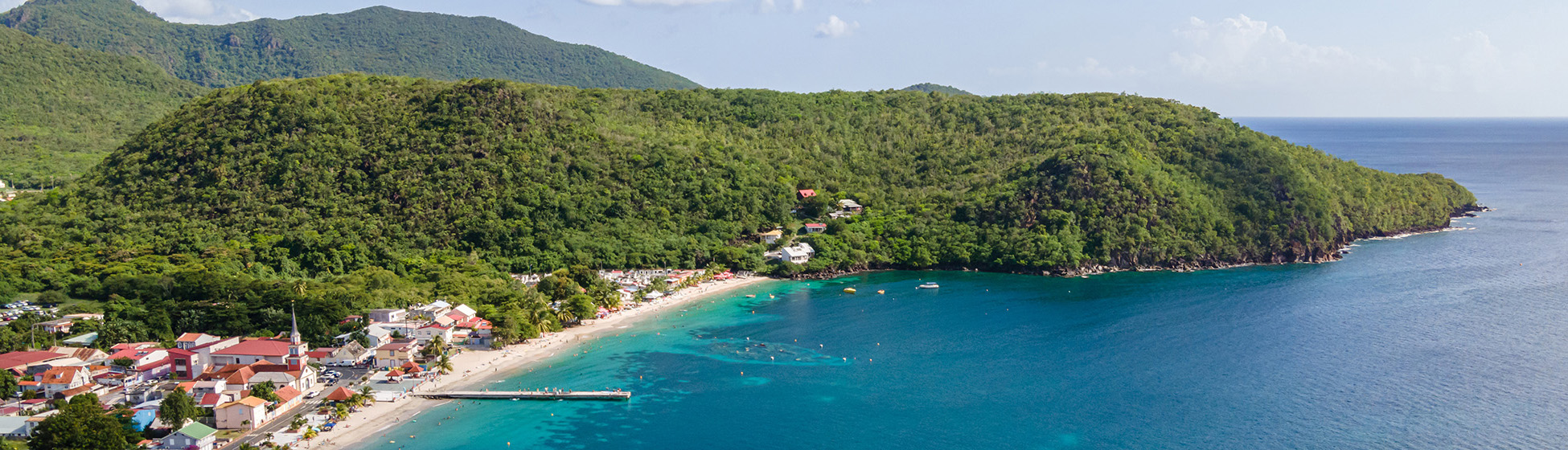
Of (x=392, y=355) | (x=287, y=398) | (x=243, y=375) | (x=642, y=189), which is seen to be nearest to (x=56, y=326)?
(x=243, y=375)

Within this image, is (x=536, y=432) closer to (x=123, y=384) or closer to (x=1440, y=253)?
(x=123, y=384)

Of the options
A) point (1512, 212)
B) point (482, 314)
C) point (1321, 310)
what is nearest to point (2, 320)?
point (482, 314)

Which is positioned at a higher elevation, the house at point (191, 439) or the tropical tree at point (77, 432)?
the tropical tree at point (77, 432)

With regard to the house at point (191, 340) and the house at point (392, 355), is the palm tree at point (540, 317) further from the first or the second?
the house at point (191, 340)

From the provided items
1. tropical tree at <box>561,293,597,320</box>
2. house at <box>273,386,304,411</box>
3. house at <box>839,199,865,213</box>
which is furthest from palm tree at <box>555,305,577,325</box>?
house at <box>839,199,865,213</box>

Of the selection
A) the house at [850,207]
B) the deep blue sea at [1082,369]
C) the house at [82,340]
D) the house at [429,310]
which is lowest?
the deep blue sea at [1082,369]

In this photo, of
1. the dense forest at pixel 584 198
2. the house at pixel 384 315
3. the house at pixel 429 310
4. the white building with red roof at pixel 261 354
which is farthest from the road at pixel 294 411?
the dense forest at pixel 584 198
